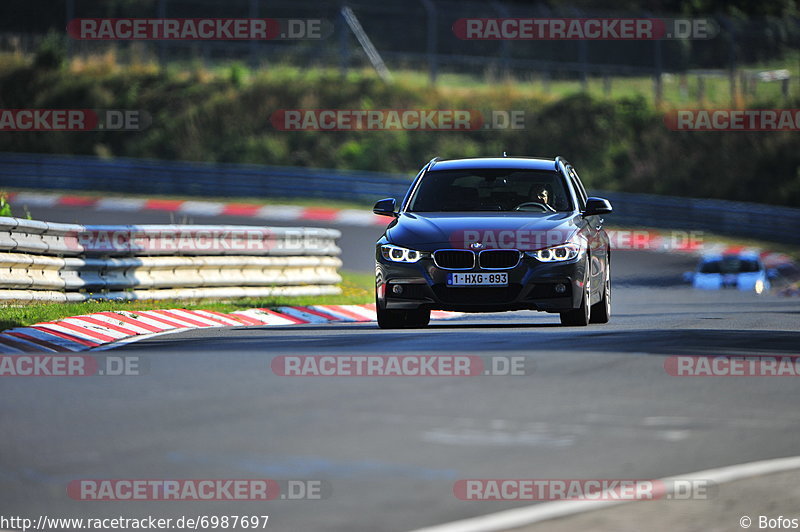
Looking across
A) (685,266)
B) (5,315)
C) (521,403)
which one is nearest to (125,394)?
(521,403)

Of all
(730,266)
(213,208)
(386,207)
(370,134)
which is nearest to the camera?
→ (386,207)

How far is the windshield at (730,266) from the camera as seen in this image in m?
29.5

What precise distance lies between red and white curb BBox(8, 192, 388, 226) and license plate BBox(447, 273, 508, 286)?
22082 mm

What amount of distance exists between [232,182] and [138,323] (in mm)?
26038

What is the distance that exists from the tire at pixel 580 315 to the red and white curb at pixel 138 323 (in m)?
3.47

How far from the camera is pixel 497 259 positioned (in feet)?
44.8

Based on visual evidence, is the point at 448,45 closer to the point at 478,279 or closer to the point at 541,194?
the point at 541,194

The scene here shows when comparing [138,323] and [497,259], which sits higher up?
[497,259]

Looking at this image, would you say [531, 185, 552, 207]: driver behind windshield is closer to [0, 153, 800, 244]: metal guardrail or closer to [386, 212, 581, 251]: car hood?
[386, 212, 581, 251]: car hood

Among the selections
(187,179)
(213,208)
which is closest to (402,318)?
(213,208)

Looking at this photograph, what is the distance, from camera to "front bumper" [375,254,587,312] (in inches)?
536

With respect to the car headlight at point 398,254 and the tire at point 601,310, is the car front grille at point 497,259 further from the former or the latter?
the tire at point 601,310

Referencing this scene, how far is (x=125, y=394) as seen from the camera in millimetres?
9023

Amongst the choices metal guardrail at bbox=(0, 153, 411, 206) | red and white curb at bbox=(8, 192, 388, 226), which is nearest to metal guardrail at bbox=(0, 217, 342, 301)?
red and white curb at bbox=(8, 192, 388, 226)
